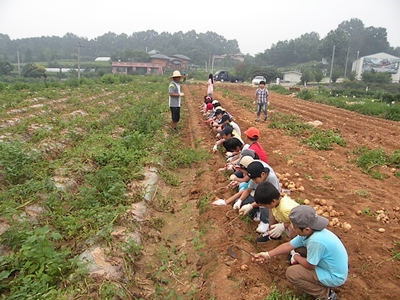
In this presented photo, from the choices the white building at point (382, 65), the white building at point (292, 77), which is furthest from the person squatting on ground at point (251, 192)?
the white building at point (382, 65)

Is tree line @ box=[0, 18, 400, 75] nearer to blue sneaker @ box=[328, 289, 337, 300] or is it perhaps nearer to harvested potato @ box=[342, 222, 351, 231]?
harvested potato @ box=[342, 222, 351, 231]

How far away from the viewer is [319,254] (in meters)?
2.57

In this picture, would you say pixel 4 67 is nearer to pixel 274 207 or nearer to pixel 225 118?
pixel 225 118

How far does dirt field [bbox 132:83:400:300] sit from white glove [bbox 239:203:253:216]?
0.36 ft

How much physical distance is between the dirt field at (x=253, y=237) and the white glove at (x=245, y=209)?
0.11 meters

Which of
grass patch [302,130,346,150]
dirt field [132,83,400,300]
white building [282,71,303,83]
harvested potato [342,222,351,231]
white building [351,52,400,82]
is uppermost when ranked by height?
white building [351,52,400,82]

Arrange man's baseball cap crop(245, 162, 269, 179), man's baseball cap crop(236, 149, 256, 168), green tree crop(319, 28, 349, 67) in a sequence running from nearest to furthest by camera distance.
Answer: man's baseball cap crop(245, 162, 269, 179)
man's baseball cap crop(236, 149, 256, 168)
green tree crop(319, 28, 349, 67)

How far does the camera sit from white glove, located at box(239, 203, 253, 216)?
406 cm

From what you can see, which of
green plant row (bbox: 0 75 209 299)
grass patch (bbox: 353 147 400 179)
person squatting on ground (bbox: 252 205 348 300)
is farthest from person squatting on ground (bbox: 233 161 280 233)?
grass patch (bbox: 353 147 400 179)

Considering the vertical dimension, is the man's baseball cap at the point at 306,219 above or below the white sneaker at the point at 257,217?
above

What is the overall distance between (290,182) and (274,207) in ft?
6.50

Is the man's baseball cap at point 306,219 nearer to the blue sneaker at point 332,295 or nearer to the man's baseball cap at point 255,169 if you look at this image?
the blue sneaker at point 332,295

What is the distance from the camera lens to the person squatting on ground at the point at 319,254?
2549 millimetres

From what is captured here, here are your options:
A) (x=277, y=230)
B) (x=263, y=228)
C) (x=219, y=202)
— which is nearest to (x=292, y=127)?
(x=219, y=202)
